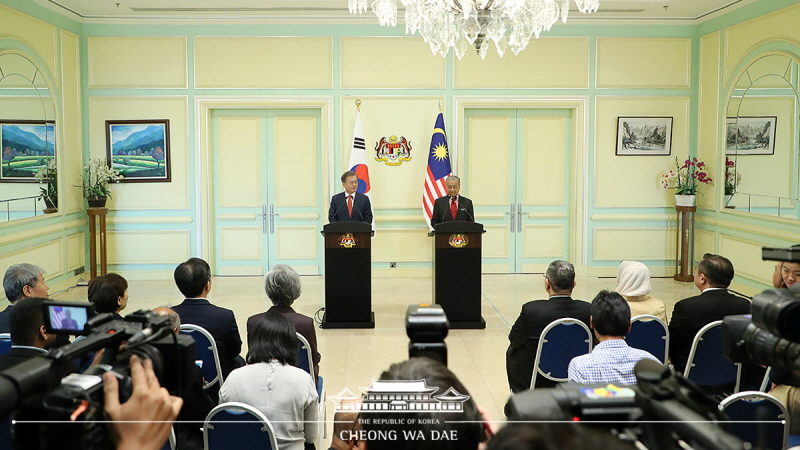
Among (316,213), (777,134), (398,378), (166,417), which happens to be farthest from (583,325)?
(316,213)

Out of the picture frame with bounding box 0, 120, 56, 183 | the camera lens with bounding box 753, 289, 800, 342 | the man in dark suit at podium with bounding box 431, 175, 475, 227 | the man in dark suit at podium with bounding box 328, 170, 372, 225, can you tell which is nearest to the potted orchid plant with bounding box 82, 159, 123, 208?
the picture frame with bounding box 0, 120, 56, 183

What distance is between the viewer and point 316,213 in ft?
30.7

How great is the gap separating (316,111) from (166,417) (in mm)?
8277

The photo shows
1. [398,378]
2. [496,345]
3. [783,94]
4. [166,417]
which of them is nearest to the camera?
[166,417]

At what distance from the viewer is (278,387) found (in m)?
2.64

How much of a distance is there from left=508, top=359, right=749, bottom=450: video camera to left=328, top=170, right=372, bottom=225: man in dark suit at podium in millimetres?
6189

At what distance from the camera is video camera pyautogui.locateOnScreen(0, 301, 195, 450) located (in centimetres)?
110

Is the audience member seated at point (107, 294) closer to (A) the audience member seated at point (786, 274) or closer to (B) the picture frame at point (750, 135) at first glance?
(A) the audience member seated at point (786, 274)

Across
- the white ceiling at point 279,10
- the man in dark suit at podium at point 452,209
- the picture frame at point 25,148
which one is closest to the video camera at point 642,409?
the man in dark suit at podium at point 452,209

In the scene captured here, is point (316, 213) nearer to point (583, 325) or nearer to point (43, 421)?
point (583, 325)

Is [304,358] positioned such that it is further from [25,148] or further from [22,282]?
[25,148]

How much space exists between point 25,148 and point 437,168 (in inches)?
185

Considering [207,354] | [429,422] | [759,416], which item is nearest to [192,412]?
[207,354]

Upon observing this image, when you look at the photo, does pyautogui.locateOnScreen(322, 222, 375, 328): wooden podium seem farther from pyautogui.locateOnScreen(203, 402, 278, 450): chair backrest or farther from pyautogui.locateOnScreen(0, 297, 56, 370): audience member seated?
pyautogui.locateOnScreen(203, 402, 278, 450): chair backrest
